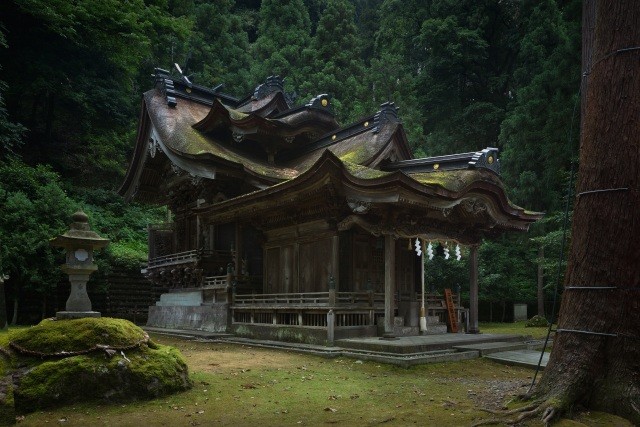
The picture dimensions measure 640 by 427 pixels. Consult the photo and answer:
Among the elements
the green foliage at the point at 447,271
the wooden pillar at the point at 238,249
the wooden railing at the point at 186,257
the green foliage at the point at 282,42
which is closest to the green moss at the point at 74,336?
the wooden pillar at the point at 238,249

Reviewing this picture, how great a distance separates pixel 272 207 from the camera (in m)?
14.6

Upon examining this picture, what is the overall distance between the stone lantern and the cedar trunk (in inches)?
277

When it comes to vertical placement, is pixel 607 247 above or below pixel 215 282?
above

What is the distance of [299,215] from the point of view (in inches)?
589

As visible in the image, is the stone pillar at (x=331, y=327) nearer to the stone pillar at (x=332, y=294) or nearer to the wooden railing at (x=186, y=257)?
the stone pillar at (x=332, y=294)

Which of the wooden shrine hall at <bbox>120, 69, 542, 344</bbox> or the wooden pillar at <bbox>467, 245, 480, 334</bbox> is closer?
the wooden shrine hall at <bbox>120, 69, 542, 344</bbox>

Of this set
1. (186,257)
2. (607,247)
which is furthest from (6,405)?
(186,257)

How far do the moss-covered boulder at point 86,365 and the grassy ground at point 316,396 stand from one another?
206 mm

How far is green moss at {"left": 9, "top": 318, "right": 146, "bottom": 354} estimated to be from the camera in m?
7.02

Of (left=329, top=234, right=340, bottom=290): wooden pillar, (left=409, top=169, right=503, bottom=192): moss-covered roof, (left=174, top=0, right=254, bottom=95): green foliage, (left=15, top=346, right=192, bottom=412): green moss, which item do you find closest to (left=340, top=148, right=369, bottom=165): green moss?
(left=409, top=169, right=503, bottom=192): moss-covered roof

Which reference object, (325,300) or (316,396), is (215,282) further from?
(316,396)

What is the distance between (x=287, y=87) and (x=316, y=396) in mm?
32543

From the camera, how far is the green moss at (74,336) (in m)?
7.02

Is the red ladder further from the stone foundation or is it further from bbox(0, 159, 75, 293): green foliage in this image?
bbox(0, 159, 75, 293): green foliage
